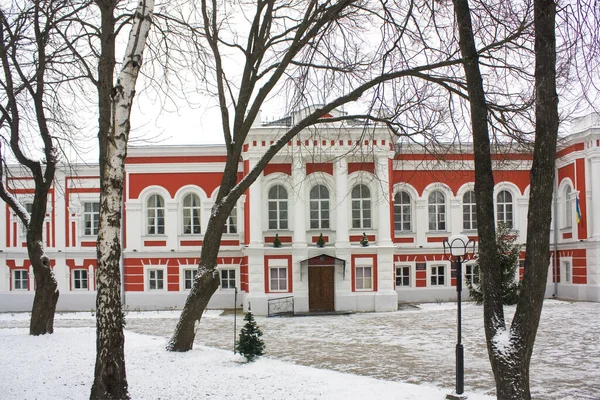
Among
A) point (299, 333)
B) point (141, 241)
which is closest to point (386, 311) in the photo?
point (299, 333)

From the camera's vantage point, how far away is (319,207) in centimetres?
2822

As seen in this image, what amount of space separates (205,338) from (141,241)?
12047 millimetres

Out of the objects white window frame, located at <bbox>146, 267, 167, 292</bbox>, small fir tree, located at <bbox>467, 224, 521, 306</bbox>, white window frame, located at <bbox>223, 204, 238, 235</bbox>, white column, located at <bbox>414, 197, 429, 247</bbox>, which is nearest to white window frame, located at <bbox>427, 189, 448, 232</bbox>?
white column, located at <bbox>414, 197, 429, 247</bbox>

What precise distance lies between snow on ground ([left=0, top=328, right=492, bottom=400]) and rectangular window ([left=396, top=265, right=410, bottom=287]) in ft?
60.4

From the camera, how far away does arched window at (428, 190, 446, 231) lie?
102ft

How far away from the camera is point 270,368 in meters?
12.0

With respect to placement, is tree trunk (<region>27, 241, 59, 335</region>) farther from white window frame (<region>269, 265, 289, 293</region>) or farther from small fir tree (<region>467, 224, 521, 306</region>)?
small fir tree (<region>467, 224, 521, 306</region>)

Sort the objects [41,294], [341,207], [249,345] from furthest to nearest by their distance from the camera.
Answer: [341,207]
[41,294]
[249,345]

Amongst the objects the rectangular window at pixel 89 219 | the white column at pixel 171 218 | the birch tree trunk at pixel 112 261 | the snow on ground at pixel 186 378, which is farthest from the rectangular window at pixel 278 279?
the birch tree trunk at pixel 112 261

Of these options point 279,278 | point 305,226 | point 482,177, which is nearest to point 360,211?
point 305,226

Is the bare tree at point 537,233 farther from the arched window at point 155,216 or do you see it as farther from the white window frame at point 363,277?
the arched window at point 155,216

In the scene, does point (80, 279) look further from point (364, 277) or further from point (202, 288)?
point (202, 288)

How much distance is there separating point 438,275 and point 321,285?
684cm

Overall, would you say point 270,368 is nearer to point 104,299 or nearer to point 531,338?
point 104,299
